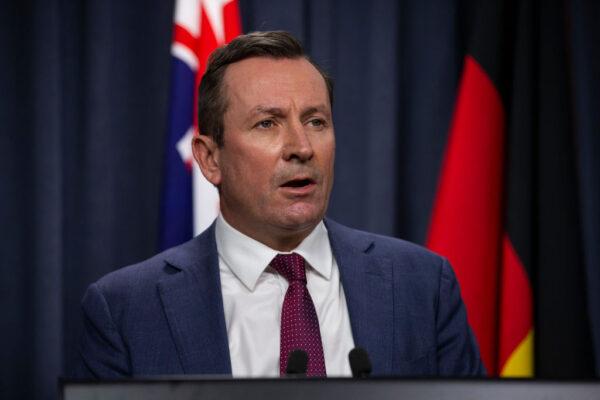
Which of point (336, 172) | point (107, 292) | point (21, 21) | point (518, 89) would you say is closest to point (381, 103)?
point (336, 172)

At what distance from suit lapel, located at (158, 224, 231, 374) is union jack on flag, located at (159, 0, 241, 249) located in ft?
2.59

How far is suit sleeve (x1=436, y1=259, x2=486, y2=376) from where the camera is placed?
1618mm

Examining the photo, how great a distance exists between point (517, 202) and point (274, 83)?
1143 millimetres

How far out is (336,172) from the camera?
2.77m

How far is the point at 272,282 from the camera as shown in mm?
1631

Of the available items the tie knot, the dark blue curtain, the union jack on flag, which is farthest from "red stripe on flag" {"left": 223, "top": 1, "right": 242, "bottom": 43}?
the tie knot

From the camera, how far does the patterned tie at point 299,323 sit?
1.51m

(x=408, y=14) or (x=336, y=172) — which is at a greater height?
(x=408, y=14)

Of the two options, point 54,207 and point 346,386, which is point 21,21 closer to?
point 54,207

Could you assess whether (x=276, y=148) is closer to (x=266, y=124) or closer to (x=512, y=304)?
(x=266, y=124)

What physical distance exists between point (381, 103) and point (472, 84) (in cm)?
33

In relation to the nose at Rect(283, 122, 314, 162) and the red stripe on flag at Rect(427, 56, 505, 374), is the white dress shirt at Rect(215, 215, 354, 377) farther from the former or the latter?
the red stripe on flag at Rect(427, 56, 505, 374)

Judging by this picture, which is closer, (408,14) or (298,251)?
(298,251)

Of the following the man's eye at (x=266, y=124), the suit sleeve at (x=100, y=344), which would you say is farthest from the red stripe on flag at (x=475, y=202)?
the suit sleeve at (x=100, y=344)
